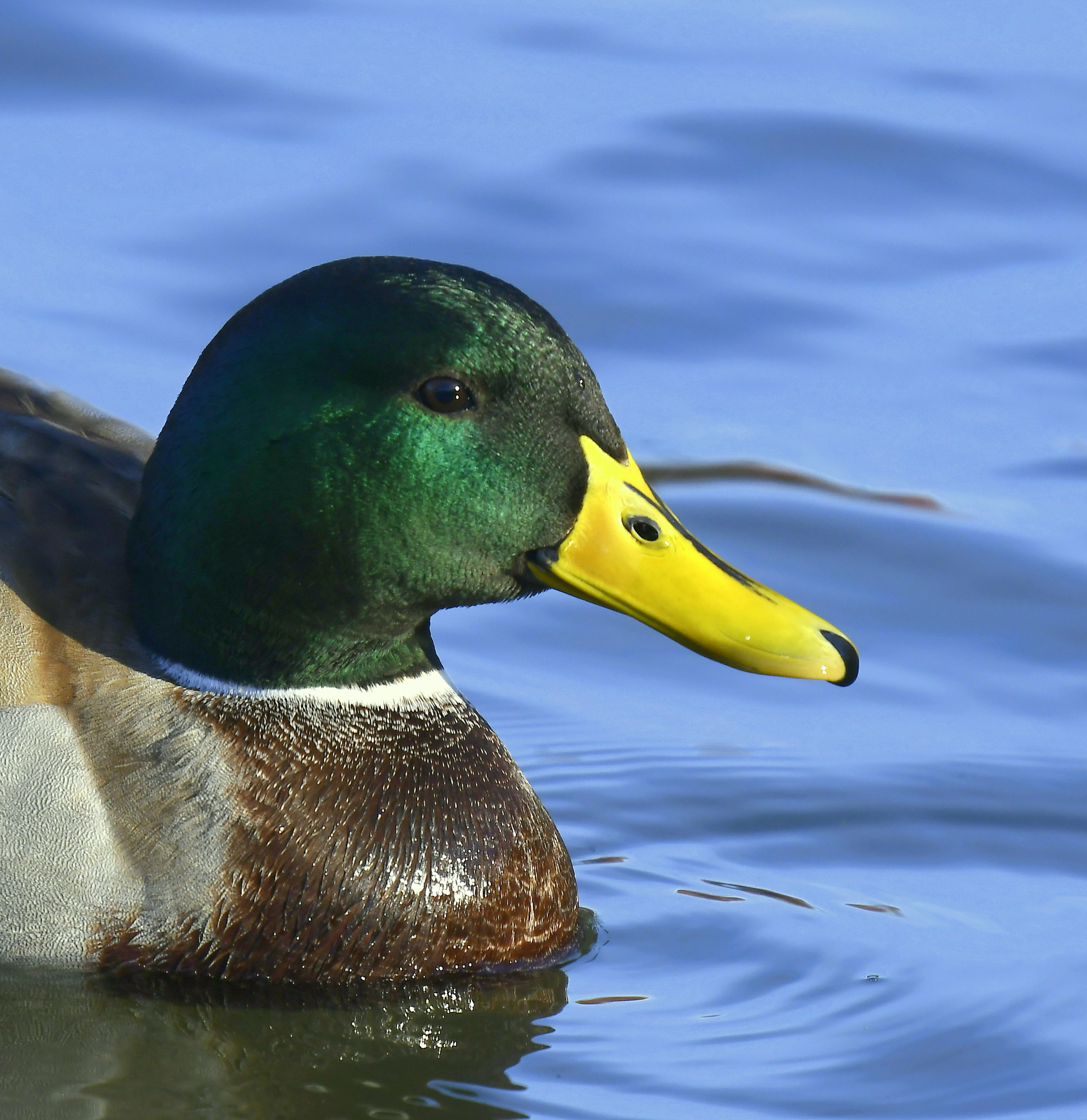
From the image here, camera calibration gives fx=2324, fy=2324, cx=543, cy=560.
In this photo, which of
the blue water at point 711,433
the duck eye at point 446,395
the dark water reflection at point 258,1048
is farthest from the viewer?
the blue water at point 711,433

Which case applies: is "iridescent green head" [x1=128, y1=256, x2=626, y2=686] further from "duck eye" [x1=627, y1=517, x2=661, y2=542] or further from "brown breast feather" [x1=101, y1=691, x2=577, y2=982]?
"brown breast feather" [x1=101, y1=691, x2=577, y2=982]

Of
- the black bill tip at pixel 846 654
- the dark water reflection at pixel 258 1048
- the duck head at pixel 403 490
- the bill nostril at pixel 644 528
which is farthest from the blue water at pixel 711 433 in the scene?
the bill nostril at pixel 644 528

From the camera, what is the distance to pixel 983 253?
9.30 m

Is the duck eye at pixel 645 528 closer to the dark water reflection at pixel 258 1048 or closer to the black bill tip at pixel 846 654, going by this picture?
the black bill tip at pixel 846 654

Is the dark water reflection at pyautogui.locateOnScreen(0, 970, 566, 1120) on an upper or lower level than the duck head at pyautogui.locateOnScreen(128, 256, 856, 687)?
lower

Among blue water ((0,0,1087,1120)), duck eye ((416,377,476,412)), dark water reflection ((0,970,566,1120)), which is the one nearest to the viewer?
dark water reflection ((0,970,566,1120))

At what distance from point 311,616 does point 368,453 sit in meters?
0.39

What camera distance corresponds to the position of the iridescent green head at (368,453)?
14.8 feet

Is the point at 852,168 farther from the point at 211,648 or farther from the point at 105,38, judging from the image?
the point at 211,648

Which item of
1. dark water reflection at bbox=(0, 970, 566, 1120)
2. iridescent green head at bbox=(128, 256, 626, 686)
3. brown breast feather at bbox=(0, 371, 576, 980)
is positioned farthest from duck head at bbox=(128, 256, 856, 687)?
dark water reflection at bbox=(0, 970, 566, 1120)

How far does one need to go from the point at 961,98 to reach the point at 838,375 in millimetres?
2932

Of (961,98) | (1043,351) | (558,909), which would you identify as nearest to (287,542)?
(558,909)

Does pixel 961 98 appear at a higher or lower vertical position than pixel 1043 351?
higher

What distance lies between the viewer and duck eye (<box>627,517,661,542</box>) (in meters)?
4.68
